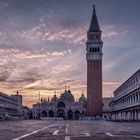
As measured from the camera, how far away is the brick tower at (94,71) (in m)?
153

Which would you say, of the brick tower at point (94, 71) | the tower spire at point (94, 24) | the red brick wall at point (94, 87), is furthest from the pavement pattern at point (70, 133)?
the tower spire at point (94, 24)

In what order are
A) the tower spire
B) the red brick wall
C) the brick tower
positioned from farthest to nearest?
the tower spire < the brick tower < the red brick wall

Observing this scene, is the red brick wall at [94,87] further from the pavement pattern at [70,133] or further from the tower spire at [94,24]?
the pavement pattern at [70,133]

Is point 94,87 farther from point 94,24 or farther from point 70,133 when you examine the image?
point 70,133

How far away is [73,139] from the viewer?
58.9ft

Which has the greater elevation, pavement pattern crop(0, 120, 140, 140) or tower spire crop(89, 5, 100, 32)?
tower spire crop(89, 5, 100, 32)

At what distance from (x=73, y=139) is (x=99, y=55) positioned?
473 ft

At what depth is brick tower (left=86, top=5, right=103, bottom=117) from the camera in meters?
153

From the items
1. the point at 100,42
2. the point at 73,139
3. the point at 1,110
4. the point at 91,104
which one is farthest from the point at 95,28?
the point at 73,139

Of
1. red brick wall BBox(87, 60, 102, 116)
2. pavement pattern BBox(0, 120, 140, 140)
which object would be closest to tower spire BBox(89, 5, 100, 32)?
red brick wall BBox(87, 60, 102, 116)

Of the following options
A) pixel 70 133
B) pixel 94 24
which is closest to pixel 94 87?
pixel 94 24

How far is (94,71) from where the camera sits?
157 metres

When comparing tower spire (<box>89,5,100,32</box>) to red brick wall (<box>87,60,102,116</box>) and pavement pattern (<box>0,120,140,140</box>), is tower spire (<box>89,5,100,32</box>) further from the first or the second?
pavement pattern (<box>0,120,140,140</box>)

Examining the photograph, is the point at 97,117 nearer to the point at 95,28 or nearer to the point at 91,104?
the point at 91,104
